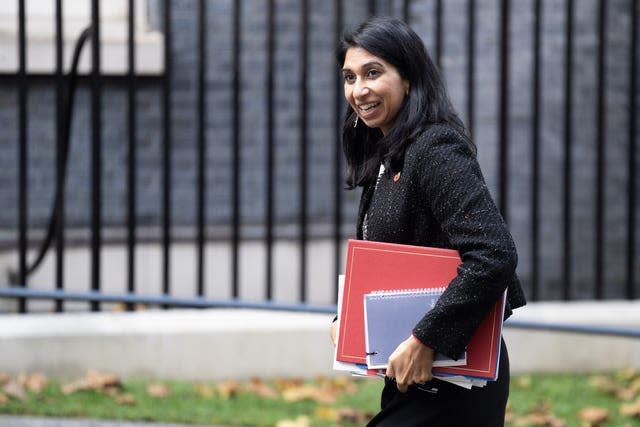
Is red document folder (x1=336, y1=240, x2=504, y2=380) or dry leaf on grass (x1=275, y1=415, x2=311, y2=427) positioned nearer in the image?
red document folder (x1=336, y1=240, x2=504, y2=380)

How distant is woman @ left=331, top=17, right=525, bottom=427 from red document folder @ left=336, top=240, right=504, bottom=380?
5 cm

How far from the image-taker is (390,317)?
2.48 m

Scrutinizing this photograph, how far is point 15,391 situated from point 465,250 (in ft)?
10.5

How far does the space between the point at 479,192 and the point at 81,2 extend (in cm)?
537

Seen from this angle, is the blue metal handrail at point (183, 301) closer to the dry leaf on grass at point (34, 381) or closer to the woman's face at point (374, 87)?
the dry leaf on grass at point (34, 381)

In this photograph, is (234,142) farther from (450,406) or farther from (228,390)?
(450,406)

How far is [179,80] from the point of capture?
24.7ft

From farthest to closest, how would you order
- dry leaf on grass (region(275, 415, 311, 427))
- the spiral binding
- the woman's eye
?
1. dry leaf on grass (region(275, 415, 311, 427))
2. the woman's eye
3. the spiral binding

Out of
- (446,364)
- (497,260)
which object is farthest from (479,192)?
(446,364)

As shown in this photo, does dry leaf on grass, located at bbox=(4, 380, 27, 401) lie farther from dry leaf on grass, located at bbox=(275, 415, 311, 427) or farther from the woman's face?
the woman's face

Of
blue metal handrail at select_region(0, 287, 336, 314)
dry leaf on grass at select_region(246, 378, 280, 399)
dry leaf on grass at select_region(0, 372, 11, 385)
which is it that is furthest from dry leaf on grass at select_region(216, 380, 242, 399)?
dry leaf on grass at select_region(0, 372, 11, 385)

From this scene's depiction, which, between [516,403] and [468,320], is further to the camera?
[516,403]

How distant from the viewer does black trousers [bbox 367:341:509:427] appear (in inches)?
101

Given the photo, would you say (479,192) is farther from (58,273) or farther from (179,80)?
(179,80)
